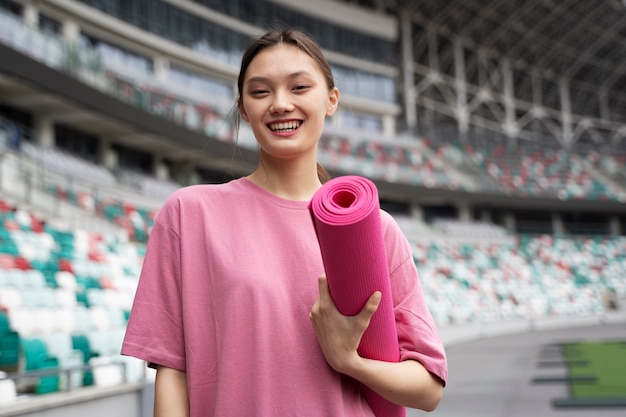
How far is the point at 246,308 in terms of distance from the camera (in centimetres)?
149

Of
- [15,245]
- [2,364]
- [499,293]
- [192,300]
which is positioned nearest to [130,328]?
[192,300]

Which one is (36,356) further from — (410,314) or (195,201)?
(410,314)

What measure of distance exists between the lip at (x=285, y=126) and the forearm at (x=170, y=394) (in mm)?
590

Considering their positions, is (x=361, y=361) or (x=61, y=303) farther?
(x=61, y=303)

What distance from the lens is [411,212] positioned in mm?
37438

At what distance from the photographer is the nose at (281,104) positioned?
1587 mm

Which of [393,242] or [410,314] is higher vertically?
[393,242]

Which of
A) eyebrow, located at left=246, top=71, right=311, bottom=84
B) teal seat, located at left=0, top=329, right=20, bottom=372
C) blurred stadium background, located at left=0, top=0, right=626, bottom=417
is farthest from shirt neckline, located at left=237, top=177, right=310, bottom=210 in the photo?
teal seat, located at left=0, top=329, right=20, bottom=372

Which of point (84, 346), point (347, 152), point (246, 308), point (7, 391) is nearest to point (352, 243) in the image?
point (246, 308)

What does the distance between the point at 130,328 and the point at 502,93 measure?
54.0 m

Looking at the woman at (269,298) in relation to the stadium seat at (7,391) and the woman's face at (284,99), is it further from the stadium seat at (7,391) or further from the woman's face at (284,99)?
the stadium seat at (7,391)

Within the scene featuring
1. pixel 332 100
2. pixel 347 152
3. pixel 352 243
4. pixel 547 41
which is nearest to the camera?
pixel 352 243

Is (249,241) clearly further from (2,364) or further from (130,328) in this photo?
(2,364)

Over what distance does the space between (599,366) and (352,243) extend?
12474 mm
